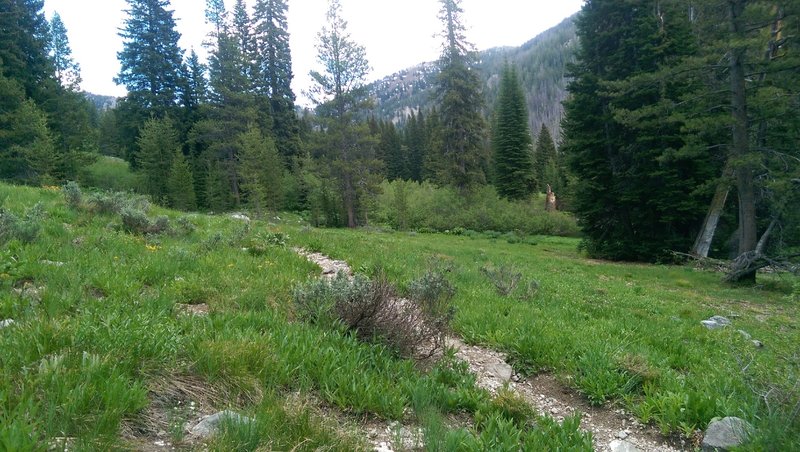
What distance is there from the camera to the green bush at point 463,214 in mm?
34031

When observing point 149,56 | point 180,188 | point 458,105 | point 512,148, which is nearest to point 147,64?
point 149,56

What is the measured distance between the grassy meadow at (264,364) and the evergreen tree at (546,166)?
170 feet

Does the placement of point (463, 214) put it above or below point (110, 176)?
below

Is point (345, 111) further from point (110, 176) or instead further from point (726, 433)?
point (726, 433)

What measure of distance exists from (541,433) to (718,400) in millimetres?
1676

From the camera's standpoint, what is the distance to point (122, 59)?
3812 cm

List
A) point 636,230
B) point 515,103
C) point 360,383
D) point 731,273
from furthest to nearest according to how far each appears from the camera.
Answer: point 515,103, point 636,230, point 731,273, point 360,383

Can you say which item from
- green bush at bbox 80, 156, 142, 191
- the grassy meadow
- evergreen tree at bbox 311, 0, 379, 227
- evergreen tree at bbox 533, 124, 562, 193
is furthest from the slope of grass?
evergreen tree at bbox 533, 124, 562, 193

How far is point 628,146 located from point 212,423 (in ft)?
79.7

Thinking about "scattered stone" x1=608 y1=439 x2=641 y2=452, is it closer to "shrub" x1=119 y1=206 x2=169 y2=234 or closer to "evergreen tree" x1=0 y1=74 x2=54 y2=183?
"shrub" x1=119 y1=206 x2=169 y2=234

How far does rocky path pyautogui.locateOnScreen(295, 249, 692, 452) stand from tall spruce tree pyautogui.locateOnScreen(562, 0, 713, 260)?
19.5 m

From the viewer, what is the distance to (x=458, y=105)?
38.4m

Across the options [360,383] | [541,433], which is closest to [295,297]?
[360,383]

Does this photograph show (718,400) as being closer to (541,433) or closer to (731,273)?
(541,433)
